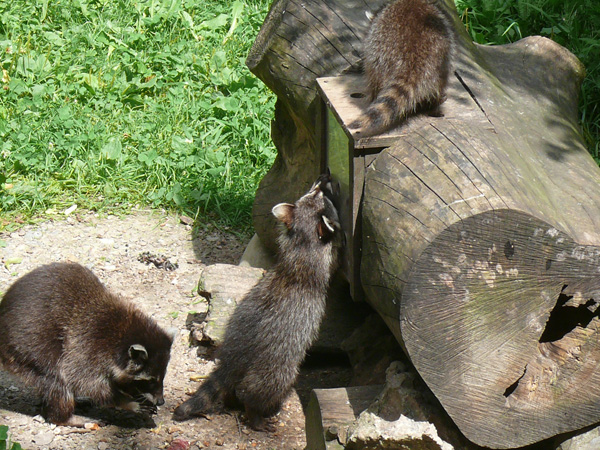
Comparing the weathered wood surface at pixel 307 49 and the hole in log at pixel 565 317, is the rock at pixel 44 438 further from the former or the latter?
the hole in log at pixel 565 317

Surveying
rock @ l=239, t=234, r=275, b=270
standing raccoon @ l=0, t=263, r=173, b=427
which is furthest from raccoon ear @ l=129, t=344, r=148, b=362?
rock @ l=239, t=234, r=275, b=270

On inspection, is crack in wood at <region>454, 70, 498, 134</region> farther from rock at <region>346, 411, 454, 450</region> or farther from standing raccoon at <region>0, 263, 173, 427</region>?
standing raccoon at <region>0, 263, 173, 427</region>

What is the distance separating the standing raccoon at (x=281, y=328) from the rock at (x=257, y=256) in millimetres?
1323

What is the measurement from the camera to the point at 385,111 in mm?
4055

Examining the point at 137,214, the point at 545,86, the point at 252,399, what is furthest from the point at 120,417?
the point at 545,86

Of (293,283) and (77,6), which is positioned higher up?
(77,6)

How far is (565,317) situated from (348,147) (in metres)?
1.48

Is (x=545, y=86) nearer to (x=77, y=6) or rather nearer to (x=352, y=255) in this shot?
(x=352, y=255)

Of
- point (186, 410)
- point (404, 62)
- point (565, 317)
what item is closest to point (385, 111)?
point (404, 62)

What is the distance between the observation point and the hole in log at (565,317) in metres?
3.55

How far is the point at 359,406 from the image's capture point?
398 centimetres

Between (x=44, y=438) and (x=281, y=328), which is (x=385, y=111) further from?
(x=44, y=438)

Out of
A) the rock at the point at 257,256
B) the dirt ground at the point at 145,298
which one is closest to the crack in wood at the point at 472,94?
the dirt ground at the point at 145,298

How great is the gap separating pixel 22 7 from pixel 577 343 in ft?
25.9
